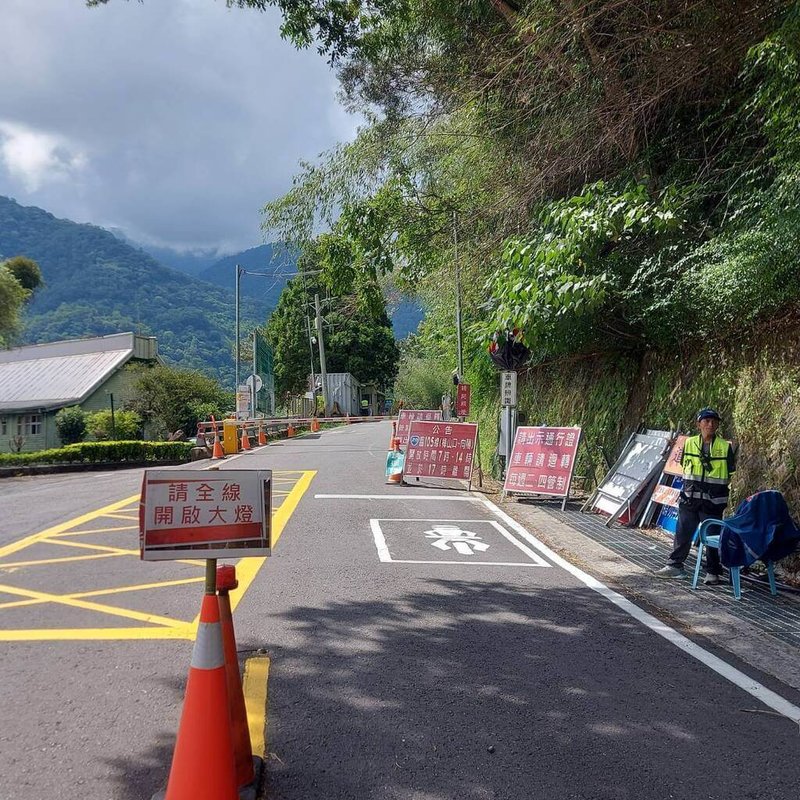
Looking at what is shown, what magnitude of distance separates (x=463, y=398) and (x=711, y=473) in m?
13.8

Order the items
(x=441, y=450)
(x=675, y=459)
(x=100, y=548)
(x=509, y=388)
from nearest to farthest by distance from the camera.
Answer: (x=100, y=548)
(x=675, y=459)
(x=509, y=388)
(x=441, y=450)

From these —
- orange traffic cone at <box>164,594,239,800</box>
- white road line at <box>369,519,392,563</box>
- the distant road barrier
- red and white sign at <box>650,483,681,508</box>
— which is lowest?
white road line at <box>369,519,392,563</box>

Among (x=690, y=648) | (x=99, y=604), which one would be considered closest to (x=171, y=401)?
(x=99, y=604)

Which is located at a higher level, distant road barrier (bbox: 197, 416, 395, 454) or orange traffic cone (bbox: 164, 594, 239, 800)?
distant road barrier (bbox: 197, 416, 395, 454)

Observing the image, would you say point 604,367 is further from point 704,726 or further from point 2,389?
point 2,389

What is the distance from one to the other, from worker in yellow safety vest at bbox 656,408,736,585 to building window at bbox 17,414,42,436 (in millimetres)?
37103

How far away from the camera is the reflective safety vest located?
7.16 meters

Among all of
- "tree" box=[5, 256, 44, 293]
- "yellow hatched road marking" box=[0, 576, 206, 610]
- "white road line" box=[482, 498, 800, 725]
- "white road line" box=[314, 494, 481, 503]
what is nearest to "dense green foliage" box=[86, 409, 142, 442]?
"white road line" box=[314, 494, 481, 503]

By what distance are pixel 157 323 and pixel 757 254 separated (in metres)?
188

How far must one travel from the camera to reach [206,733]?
2971 mm

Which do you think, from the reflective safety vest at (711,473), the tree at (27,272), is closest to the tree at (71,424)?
the tree at (27,272)

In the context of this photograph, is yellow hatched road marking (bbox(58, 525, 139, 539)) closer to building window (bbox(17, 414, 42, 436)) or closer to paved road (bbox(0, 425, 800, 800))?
paved road (bbox(0, 425, 800, 800))

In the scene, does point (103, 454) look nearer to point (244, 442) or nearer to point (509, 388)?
point (244, 442)

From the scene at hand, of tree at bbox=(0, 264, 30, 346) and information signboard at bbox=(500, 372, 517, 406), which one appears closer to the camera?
information signboard at bbox=(500, 372, 517, 406)
